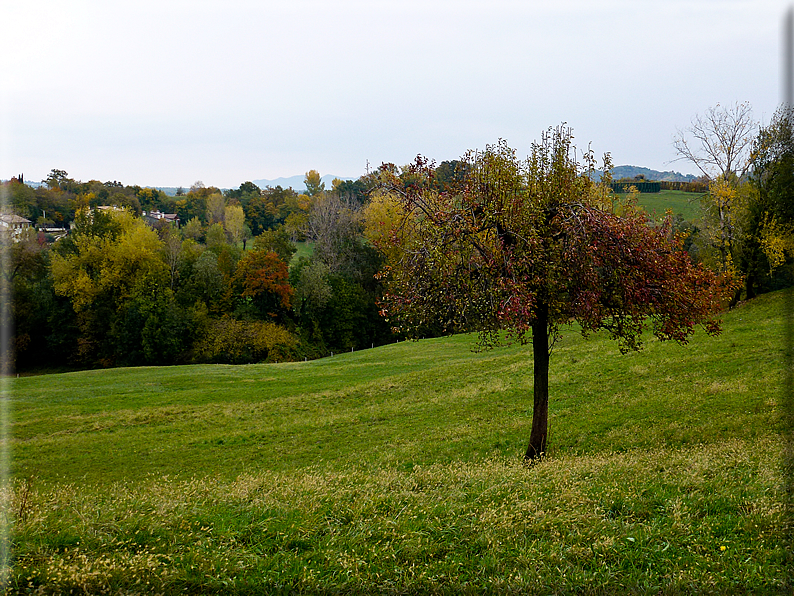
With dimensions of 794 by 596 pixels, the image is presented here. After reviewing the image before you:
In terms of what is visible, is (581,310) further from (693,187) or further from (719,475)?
(693,187)

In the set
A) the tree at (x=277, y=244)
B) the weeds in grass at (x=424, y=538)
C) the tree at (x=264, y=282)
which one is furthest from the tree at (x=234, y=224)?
the weeds in grass at (x=424, y=538)

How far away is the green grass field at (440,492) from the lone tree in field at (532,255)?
3.17 m

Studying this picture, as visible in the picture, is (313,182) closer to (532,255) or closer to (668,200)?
(668,200)

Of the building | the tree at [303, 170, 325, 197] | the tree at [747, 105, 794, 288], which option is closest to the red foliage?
the building

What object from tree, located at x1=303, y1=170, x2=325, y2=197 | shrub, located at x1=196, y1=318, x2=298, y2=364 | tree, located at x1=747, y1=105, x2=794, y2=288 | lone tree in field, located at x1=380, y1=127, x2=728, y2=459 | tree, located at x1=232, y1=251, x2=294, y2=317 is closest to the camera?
lone tree in field, located at x1=380, y1=127, x2=728, y2=459

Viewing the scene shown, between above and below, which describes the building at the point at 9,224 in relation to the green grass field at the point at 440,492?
above

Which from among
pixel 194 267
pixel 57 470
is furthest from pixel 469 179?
pixel 194 267

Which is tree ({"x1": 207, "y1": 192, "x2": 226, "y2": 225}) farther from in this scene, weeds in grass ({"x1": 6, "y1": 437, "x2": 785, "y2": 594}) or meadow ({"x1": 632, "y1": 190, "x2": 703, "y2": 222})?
weeds in grass ({"x1": 6, "y1": 437, "x2": 785, "y2": 594})

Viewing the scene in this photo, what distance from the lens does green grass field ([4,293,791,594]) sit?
5262 mm

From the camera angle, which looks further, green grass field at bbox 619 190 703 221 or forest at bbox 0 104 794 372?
green grass field at bbox 619 190 703 221

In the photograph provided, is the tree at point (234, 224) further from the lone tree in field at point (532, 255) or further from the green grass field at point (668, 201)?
the lone tree in field at point (532, 255)

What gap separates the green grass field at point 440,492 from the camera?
17.3ft

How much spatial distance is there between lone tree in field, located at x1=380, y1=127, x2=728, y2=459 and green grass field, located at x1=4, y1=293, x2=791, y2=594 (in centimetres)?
317

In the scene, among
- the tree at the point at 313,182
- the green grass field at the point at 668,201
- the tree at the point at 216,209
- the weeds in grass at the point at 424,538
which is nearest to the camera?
the weeds in grass at the point at 424,538
